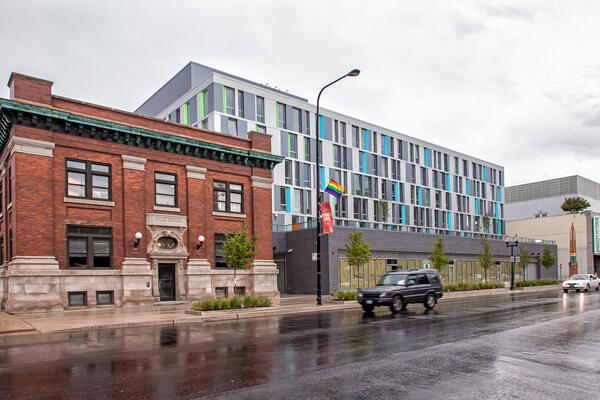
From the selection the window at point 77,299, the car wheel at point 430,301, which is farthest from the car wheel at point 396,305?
the window at point 77,299

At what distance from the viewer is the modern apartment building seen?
49.4 metres

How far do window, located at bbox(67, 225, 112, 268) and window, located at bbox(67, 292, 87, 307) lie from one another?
134 cm

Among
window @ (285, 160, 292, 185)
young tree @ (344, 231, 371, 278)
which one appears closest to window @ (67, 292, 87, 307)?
young tree @ (344, 231, 371, 278)

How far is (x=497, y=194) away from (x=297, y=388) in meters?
82.1

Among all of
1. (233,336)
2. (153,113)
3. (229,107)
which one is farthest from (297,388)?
(153,113)

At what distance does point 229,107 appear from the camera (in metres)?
48.2

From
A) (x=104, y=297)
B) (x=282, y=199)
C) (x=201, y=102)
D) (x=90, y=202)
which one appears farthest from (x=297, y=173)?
(x=104, y=297)

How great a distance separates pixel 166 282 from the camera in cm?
2748

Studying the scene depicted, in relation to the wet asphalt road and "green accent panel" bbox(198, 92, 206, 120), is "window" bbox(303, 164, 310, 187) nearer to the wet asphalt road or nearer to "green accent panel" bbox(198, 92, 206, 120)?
"green accent panel" bbox(198, 92, 206, 120)

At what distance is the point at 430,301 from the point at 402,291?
231 centimetres

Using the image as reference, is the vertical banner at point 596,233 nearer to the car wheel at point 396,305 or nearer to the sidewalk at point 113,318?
the sidewalk at point 113,318

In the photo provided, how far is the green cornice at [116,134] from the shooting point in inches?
904

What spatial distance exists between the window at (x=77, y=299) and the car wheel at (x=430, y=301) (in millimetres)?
16454

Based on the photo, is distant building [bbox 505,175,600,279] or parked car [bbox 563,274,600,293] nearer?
parked car [bbox 563,274,600,293]
